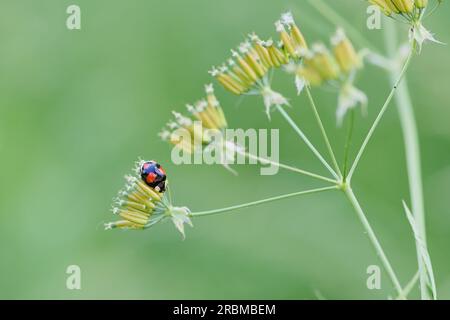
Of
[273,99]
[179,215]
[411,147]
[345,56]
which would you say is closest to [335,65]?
[345,56]

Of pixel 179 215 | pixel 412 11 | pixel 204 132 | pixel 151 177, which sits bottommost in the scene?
pixel 179 215

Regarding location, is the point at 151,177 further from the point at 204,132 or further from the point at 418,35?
the point at 418,35

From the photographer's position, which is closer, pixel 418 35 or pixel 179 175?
pixel 418 35

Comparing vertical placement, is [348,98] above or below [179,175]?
below

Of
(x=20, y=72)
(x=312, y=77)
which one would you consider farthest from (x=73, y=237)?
(x=312, y=77)

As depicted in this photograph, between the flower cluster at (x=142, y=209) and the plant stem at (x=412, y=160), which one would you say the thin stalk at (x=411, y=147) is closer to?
the plant stem at (x=412, y=160)

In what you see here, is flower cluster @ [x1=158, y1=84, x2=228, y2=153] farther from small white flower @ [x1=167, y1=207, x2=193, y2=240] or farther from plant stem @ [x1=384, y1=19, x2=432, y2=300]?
plant stem @ [x1=384, y1=19, x2=432, y2=300]

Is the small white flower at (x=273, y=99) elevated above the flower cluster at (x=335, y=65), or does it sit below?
above

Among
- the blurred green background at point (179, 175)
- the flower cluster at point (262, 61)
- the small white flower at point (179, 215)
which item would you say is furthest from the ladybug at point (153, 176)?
the blurred green background at point (179, 175)
